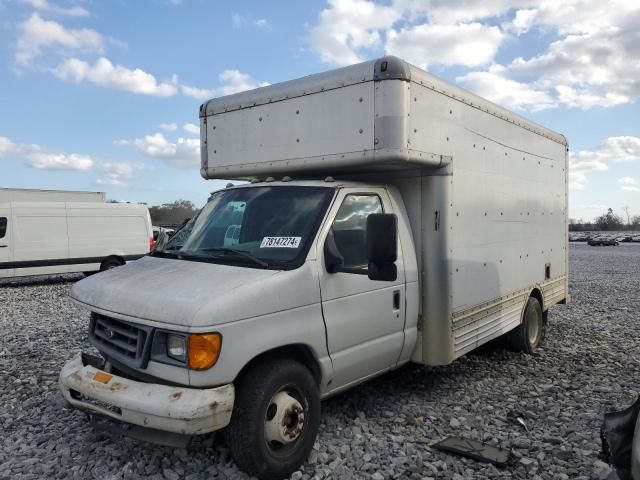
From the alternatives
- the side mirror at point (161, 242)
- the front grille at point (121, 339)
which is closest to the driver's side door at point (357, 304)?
the front grille at point (121, 339)

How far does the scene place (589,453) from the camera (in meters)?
4.20

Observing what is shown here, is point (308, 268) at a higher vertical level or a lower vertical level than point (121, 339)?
higher

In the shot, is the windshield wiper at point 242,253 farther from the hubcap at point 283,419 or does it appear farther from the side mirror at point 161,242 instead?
the hubcap at point 283,419

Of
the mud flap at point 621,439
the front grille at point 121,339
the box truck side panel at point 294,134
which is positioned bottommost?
the mud flap at point 621,439

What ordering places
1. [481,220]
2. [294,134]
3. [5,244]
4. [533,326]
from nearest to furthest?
[294,134]
[481,220]
[533,326]
[5,244]

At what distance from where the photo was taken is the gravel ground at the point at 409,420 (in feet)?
12.9

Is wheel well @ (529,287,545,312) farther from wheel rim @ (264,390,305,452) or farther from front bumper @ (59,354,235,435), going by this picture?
front bumper @ (59,354,235,435)

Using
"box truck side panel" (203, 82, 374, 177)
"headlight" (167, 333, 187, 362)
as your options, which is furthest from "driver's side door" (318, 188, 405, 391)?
"headlight" (167, 333, 187, 362)

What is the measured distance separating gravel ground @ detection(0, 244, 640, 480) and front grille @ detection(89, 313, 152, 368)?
0.84 metres

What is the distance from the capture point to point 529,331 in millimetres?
7254

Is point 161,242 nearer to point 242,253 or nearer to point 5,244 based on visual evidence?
point 242,253

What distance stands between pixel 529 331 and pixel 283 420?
15.6 ft

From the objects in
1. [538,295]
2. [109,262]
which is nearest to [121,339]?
[538,295]

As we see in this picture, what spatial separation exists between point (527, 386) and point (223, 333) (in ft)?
13.4
